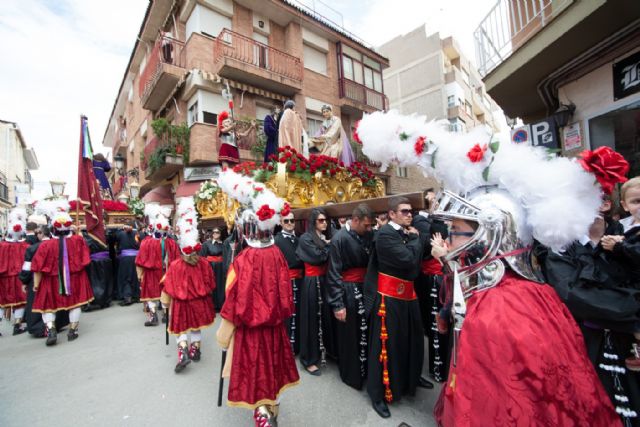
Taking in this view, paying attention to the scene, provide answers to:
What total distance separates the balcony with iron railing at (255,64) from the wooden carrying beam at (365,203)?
9.05m

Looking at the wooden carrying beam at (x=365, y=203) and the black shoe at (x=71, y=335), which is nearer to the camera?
the wooden carrying beam at (x=365, y=203)

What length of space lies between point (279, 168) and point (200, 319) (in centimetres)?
239

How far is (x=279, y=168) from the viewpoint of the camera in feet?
13.8

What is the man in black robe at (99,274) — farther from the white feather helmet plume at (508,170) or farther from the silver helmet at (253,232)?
the white feather helmet plume at (508,170)

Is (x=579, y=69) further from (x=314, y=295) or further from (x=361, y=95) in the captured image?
(x=361, y=95)

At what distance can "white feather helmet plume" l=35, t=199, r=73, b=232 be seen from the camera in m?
5.26

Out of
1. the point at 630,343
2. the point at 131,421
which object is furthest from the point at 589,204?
the point at 131,421

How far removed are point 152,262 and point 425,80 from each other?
21369 millimetres

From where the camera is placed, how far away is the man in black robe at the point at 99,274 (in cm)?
731

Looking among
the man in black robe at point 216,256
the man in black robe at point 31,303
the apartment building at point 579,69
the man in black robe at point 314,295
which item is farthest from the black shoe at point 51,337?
the apartment building at point 579,69

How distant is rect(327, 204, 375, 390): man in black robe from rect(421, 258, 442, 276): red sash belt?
0.75 meters

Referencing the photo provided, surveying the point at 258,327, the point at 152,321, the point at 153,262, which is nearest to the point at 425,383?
the point at 258,327

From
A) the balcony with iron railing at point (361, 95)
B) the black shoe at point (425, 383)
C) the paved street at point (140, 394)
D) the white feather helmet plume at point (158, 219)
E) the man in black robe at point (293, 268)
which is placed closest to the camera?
the paved street at point (140, 394)

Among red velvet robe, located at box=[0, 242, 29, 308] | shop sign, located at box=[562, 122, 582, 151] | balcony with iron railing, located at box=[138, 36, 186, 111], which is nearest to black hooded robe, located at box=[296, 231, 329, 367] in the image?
shop sign, located at box=[562, 122, 582, 151]
